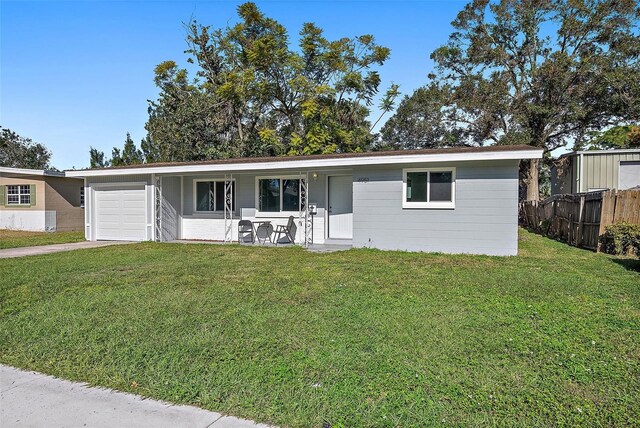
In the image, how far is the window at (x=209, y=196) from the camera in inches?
544

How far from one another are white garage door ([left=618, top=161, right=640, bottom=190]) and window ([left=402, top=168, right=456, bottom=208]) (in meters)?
10.4

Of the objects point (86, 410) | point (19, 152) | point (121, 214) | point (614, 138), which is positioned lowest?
point (86, 410)

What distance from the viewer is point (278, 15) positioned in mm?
22656

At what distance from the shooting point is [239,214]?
13.4 m

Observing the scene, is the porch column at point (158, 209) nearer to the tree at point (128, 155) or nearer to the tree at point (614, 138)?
the tree at point (128, 155)

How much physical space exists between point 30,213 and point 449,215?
19.4 metres

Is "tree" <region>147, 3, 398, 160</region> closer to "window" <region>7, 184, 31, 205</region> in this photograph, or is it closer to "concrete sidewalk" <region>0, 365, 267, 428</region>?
"window" <region>7, 184, 31, 205</region>

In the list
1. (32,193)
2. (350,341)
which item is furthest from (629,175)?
(32,193)

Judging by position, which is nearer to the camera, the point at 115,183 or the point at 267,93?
the point at 115,183

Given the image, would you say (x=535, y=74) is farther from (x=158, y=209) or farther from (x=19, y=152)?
(x=19, y=152)

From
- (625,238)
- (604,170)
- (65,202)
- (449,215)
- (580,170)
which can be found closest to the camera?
(625,238)

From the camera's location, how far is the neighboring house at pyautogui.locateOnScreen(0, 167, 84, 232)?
18.2 m

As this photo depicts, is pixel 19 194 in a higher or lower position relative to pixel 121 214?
higher

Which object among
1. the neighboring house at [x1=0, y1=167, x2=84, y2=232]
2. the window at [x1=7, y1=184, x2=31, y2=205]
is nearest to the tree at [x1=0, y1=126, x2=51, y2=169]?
the window at [x1=7, y1=184, x2=31, y2=205]
